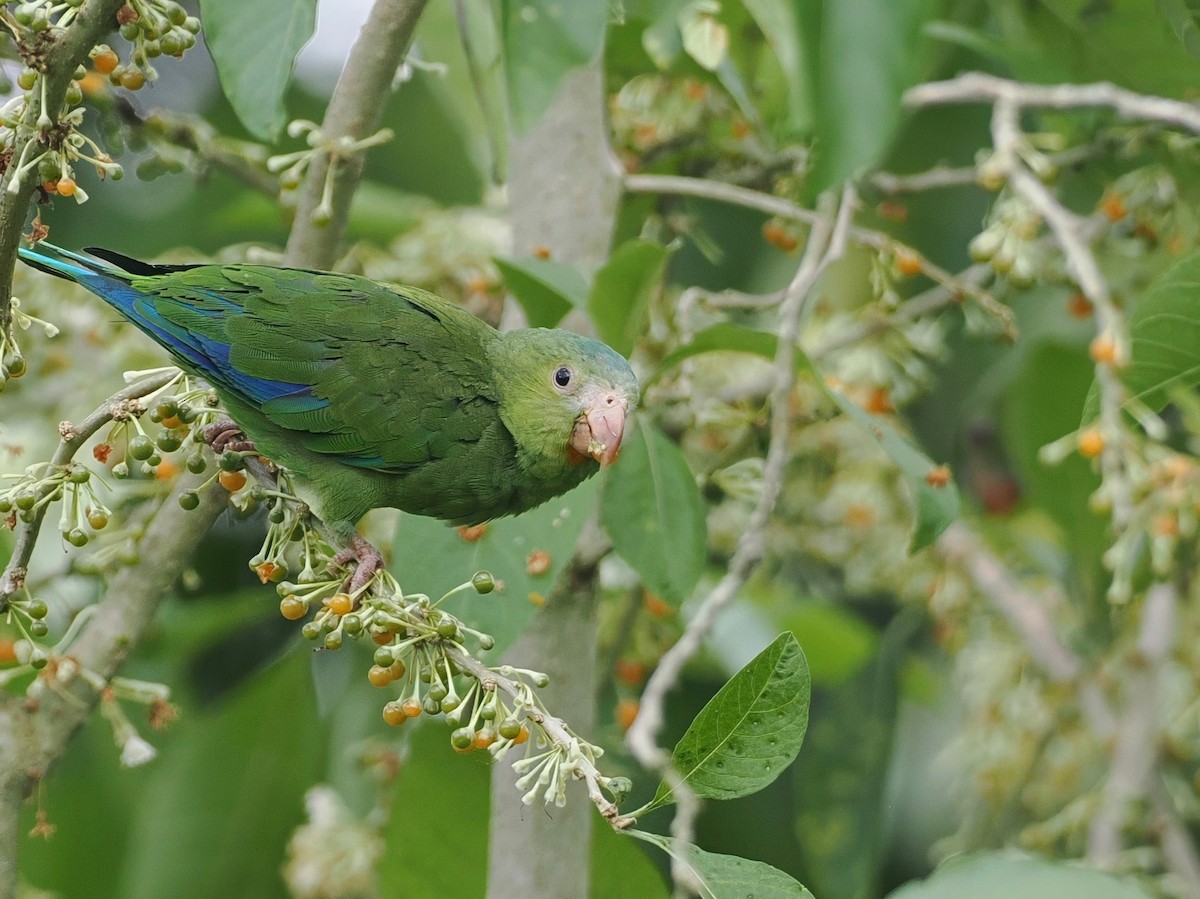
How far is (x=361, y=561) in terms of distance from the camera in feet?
6.77

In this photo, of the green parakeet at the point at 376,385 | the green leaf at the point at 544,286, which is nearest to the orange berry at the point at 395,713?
the green parakeet at the point at 376,385

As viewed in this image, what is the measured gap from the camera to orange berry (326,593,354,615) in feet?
5.54

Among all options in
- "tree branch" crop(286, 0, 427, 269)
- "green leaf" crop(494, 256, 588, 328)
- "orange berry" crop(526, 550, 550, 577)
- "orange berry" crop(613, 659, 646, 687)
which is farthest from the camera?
"orange berry" crop(613, 659, 646, 687)

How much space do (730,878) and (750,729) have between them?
0.17 metres

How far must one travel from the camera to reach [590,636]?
241cm

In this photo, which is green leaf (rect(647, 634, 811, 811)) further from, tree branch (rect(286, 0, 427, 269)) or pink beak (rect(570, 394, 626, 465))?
tree branch (rect(286, 0, 427, 269))

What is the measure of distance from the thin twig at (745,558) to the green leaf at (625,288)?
0.25 m

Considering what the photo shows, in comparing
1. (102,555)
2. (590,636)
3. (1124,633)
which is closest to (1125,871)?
(1124,633)

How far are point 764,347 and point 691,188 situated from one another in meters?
0.44

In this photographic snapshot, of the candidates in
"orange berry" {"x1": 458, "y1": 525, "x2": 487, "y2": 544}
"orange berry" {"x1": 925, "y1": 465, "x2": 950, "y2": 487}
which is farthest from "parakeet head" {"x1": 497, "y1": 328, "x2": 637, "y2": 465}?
"orange berry" {"x1": 925, "y1": 465, "x2": 950, "y2": 487}

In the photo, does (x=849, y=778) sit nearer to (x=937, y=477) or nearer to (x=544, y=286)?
→ (x=937, y=477)

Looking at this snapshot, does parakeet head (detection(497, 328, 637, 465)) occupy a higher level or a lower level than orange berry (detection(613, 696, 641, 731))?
higher

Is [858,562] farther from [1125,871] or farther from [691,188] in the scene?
[691,188]

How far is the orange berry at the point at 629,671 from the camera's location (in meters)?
3.26
